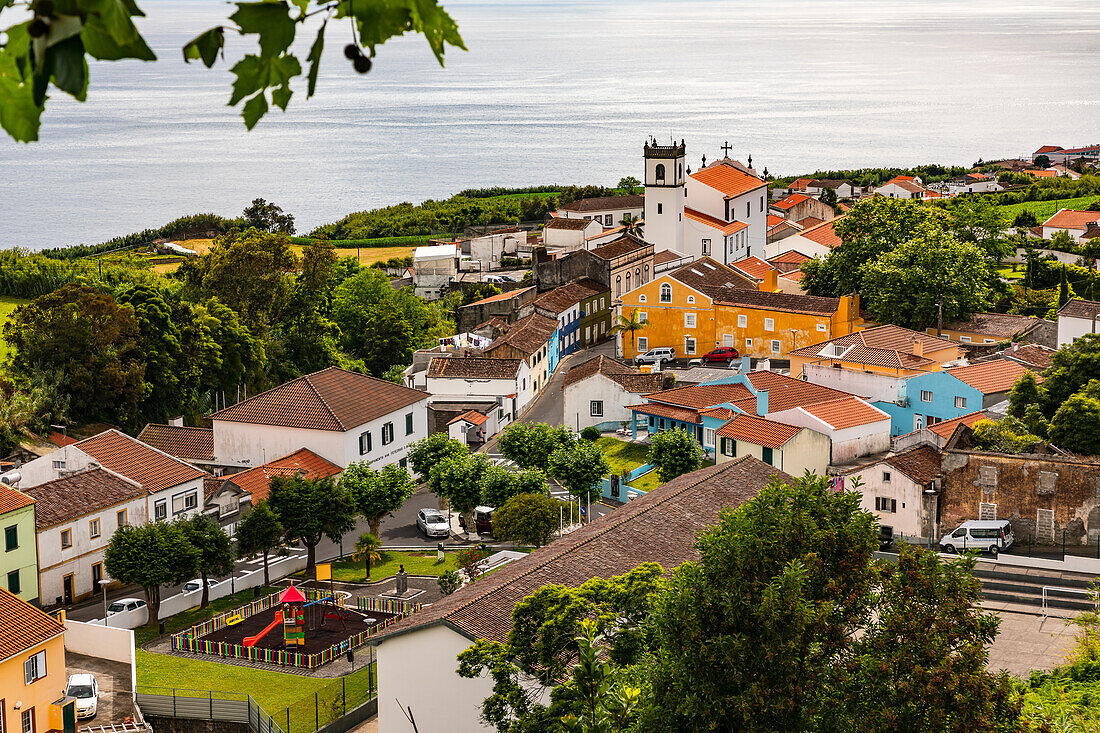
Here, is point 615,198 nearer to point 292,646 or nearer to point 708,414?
point 708,414

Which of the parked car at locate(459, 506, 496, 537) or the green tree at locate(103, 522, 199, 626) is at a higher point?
the green tree at locate(103, 522, 199, 626)

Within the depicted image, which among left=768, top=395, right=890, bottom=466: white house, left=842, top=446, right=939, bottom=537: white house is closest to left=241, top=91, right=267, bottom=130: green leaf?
left=842, top=446, right=939, bottom=537: white house

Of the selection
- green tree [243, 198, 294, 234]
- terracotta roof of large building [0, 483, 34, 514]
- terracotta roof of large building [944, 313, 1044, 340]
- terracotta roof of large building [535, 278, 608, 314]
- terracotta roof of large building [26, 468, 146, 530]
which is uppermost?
green tree [243, 198, 294, 234]

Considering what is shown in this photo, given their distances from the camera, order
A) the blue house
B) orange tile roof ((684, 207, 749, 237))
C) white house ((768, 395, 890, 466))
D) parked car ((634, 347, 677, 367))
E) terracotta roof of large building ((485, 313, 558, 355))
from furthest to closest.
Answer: orange tile roof ((684, 207, 749, 237))
parked car ((634, 347, 677, 367))
terracotta roof of large building ((485, 313, 558, 355))
the blue house
white house ((768, 395, 890, 466))

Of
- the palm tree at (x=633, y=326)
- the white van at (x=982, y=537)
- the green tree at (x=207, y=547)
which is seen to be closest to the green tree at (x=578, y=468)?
the green tree at (x=207, y=547)

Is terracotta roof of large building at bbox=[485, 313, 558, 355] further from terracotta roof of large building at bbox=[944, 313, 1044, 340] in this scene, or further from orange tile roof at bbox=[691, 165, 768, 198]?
orange tile roof at bbox=[691, 165, 768, 198]

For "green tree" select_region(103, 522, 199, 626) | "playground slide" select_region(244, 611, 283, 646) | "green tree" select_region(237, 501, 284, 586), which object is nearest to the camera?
"playground slide" select_region(244, 611, 283, 646)

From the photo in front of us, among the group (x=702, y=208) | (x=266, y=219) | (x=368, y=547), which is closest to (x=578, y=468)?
(x=368, y=547)
